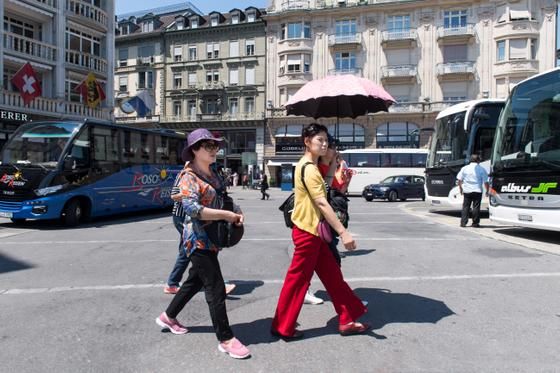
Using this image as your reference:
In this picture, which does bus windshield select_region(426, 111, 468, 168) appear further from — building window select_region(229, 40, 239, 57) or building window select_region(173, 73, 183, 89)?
building window select_region(173, 73, 183, 89)

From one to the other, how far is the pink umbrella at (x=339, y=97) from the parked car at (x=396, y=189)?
18799 mm

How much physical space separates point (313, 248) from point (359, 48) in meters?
43.4

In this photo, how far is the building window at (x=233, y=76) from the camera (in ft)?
160

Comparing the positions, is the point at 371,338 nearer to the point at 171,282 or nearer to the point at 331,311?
the point at 331,311

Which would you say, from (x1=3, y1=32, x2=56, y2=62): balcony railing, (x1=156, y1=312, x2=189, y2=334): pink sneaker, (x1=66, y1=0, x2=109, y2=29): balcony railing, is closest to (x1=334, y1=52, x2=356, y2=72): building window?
(x1=66, y1=0, x2=109, y2=29): balcony railing

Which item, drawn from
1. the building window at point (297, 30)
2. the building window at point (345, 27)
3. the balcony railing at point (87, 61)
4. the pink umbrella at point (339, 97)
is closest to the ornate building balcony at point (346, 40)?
the building window at point (345, 27)

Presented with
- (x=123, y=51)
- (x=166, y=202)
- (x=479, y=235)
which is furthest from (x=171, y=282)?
(x=123, y=51)

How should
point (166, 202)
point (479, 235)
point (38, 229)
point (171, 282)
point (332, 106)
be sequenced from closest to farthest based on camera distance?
point (171, 282) → point (332, 106) → point (479, 235) → point (38, 229) → point (166, 202)

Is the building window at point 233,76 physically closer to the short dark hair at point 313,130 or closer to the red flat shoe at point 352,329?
the short dark hair at point 313,130

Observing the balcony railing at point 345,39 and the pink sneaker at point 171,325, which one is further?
the balcony railing at point 345,39

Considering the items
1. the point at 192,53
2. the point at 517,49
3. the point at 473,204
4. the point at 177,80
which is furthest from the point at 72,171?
the point at 192,53

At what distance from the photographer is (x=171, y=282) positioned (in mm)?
5273

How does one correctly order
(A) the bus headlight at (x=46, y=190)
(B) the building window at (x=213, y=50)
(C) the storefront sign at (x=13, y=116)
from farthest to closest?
(B) the building window at (x=213, y=50)
(C) the storefront sign at (x=13, y=116)
(A) the bus headlight at (x=46, y=190)

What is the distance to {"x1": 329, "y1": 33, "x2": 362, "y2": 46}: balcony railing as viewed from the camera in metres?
44.1
